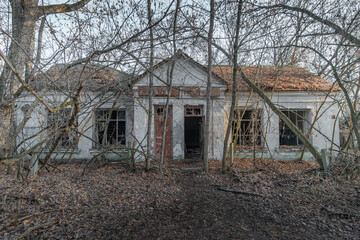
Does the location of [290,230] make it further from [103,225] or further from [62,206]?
[62,206]

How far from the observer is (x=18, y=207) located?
4.18 m

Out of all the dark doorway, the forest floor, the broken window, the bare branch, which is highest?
the bare branch

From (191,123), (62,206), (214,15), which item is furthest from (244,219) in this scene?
(191,123)

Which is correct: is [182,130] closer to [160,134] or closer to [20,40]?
[160,134]

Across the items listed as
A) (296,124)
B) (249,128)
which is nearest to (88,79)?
(249,128)

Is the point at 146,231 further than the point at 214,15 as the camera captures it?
No

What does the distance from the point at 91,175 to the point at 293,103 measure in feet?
30.6

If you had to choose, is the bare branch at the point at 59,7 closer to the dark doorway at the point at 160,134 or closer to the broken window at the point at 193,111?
the dark doorway at the point at 160,134

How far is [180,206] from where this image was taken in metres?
4.56

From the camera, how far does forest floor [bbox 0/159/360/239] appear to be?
3.42m

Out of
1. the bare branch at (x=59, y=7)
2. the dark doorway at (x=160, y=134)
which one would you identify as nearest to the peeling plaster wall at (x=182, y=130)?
the dark doorway at (x=160, y=134)

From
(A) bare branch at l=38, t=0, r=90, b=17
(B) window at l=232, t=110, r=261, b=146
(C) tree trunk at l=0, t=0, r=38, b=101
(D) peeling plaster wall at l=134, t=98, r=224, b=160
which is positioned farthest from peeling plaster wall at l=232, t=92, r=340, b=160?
(C) tree trunk at l=0, t=0, r=38, b=101

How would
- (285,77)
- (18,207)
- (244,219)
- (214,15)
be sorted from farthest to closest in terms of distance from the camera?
(285,77) < (214,15) < (18,207) < (244,219)

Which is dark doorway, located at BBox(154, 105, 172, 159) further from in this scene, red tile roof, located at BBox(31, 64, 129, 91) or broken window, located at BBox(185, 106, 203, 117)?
red tile roof, located at BBox(31, 64, 129, 91)
